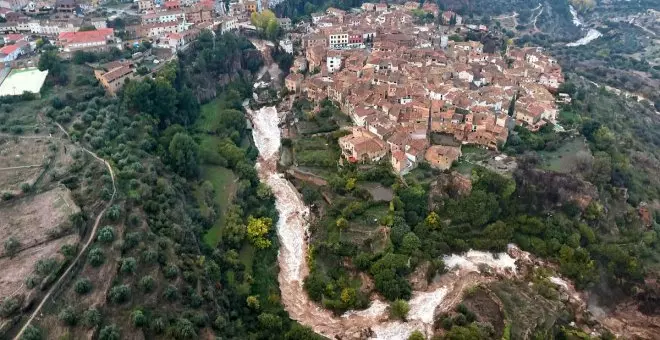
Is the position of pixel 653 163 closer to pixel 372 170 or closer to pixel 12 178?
pixel 372 170

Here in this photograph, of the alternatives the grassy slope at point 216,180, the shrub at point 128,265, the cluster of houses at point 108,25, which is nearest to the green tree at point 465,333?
the grassy slope at point 216,180

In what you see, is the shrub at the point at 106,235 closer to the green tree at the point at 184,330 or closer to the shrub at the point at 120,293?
the shrub at the point at 120,293

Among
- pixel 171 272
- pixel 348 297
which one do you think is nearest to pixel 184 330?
pixel 171 272

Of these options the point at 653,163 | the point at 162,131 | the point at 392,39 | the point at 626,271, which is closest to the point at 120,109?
the point at 162,131

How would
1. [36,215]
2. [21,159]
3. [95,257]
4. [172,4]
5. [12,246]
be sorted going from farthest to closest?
[172,4] → [21,159] → [36,215] → [12,246] → [95,257]

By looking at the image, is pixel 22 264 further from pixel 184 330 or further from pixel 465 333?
pixel 465 333

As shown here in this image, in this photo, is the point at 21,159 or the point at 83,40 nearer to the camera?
the point at 21,159

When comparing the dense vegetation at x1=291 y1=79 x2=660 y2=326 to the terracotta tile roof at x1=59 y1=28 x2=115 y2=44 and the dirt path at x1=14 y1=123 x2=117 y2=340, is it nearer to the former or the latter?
the dirt path at x1=14 y1=123 x2=117 y2=340
